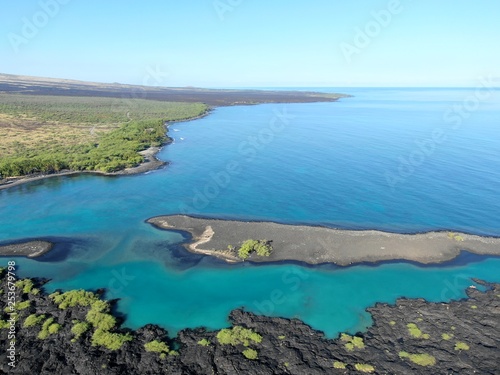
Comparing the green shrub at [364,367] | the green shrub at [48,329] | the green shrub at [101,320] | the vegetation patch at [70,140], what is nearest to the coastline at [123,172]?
the vegetation patch at [70,140]

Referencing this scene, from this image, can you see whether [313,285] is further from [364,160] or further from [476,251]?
[364,160]

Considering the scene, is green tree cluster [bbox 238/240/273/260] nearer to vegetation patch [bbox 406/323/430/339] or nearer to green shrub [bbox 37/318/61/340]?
vegetation patch [bbox 406/323/430/339]

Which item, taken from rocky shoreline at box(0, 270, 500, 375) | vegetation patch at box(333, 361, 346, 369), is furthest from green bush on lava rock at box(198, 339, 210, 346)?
vegetation patch at box(333, 361, 346, 369)

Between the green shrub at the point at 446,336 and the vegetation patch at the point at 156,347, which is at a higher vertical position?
the green shrub at the point at 446,336

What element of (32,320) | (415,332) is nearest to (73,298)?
(32,320)

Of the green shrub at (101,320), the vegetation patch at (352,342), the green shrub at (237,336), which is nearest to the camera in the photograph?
the vegetation patch at (352,342)

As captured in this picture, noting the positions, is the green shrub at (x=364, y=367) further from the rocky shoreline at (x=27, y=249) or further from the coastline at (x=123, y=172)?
the coastline at (x=123, y=172)

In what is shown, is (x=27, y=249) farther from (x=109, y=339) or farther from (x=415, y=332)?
(x=415, y=332)
